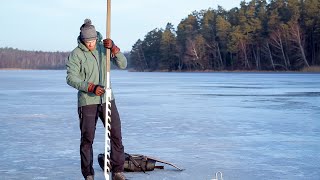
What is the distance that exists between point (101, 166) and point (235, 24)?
9535 centimetres

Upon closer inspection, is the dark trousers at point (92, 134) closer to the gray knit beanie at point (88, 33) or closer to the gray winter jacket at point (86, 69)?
the gray winter jacket at point (86, 69)

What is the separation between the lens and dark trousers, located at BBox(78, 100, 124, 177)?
5.44 metres

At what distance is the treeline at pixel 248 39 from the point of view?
81000 mm

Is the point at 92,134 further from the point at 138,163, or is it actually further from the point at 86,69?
the point at 138,163

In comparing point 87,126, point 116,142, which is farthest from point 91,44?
point 116,142

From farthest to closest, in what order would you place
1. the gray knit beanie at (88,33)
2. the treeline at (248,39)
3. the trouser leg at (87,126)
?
the treeline at (248,39) < the trouser leg at (87,126) < the gray knit beanie at (88,33)

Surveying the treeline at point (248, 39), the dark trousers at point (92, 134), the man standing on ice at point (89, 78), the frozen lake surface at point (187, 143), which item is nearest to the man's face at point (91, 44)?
the man standing on ice at point (89, 78)

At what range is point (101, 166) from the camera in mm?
6461

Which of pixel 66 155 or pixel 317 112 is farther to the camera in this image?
pixel 317 112

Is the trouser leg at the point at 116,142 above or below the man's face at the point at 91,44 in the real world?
below


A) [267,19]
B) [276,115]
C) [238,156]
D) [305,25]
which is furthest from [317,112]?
[267,19]

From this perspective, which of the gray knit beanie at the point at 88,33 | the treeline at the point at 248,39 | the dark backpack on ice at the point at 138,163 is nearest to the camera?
the gray knit beanie at the point at 88,33

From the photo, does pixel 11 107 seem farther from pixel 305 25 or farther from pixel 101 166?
pixel 305 25

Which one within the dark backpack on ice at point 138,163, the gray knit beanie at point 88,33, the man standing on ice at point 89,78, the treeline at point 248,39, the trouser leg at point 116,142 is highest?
the treeline at point 248,39
